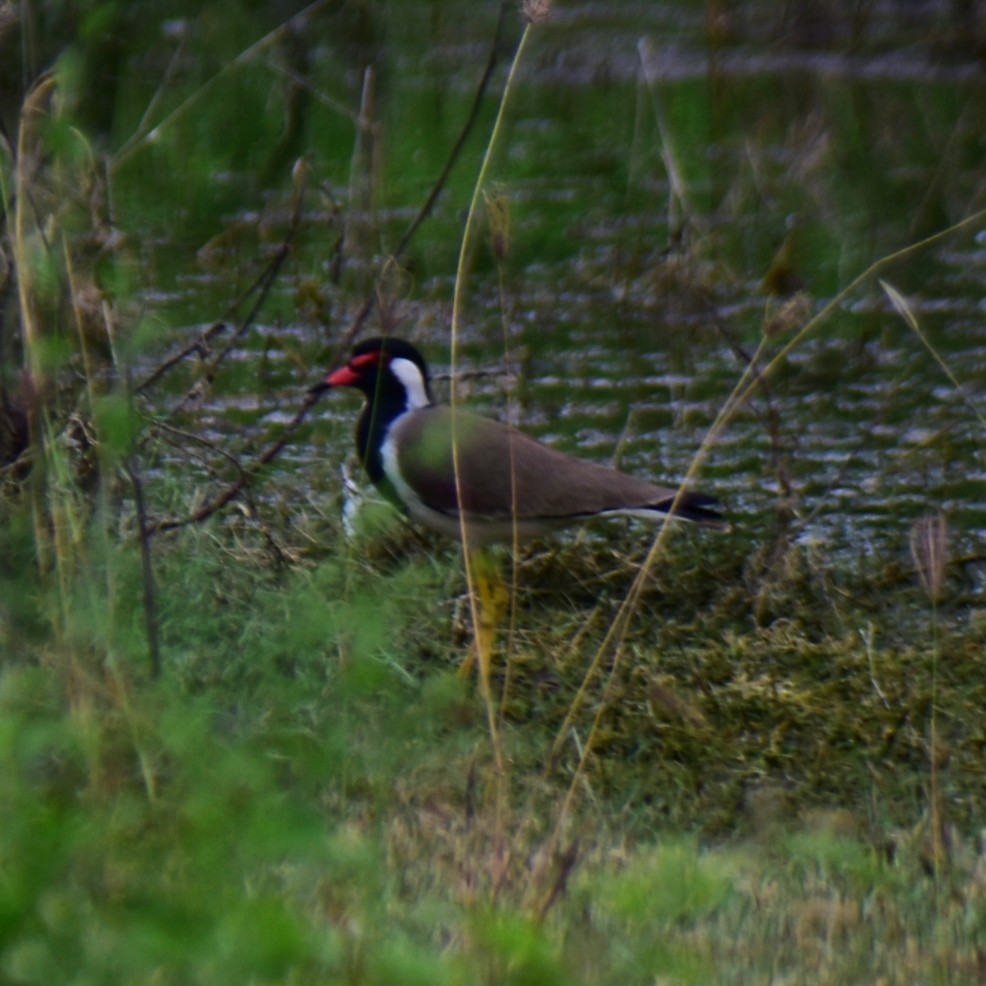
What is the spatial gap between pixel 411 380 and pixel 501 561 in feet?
1.88

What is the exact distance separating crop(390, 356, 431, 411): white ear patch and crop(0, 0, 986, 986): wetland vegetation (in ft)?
0.96

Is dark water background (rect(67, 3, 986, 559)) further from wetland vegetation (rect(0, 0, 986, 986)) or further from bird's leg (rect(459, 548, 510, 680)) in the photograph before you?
bird's leg (rect(459, 548, 510, 680))

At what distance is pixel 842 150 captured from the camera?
9.80m

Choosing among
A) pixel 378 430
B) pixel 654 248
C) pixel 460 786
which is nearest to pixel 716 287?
pixel 654 248

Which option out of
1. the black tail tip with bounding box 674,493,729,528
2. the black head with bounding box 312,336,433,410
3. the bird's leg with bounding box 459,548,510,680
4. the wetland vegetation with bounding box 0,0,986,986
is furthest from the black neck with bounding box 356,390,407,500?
the black tail tip with bounding box 674,493,729,528

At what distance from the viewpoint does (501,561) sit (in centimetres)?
556

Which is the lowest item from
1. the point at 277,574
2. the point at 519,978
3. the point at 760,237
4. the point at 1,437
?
the point at 760,237

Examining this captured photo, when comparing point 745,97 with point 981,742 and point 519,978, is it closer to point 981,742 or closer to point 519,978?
point 981,742

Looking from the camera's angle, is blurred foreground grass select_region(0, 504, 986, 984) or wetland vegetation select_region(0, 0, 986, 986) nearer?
blurred foreground grass select_region(0, 504, 986, 984)

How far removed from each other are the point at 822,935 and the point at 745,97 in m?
8.33

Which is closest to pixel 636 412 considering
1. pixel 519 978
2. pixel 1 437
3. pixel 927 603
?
pixel 927 603

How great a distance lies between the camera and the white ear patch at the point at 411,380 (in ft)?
18.2

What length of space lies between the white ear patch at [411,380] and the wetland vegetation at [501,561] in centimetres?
29

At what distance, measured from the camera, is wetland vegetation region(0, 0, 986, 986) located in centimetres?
245
